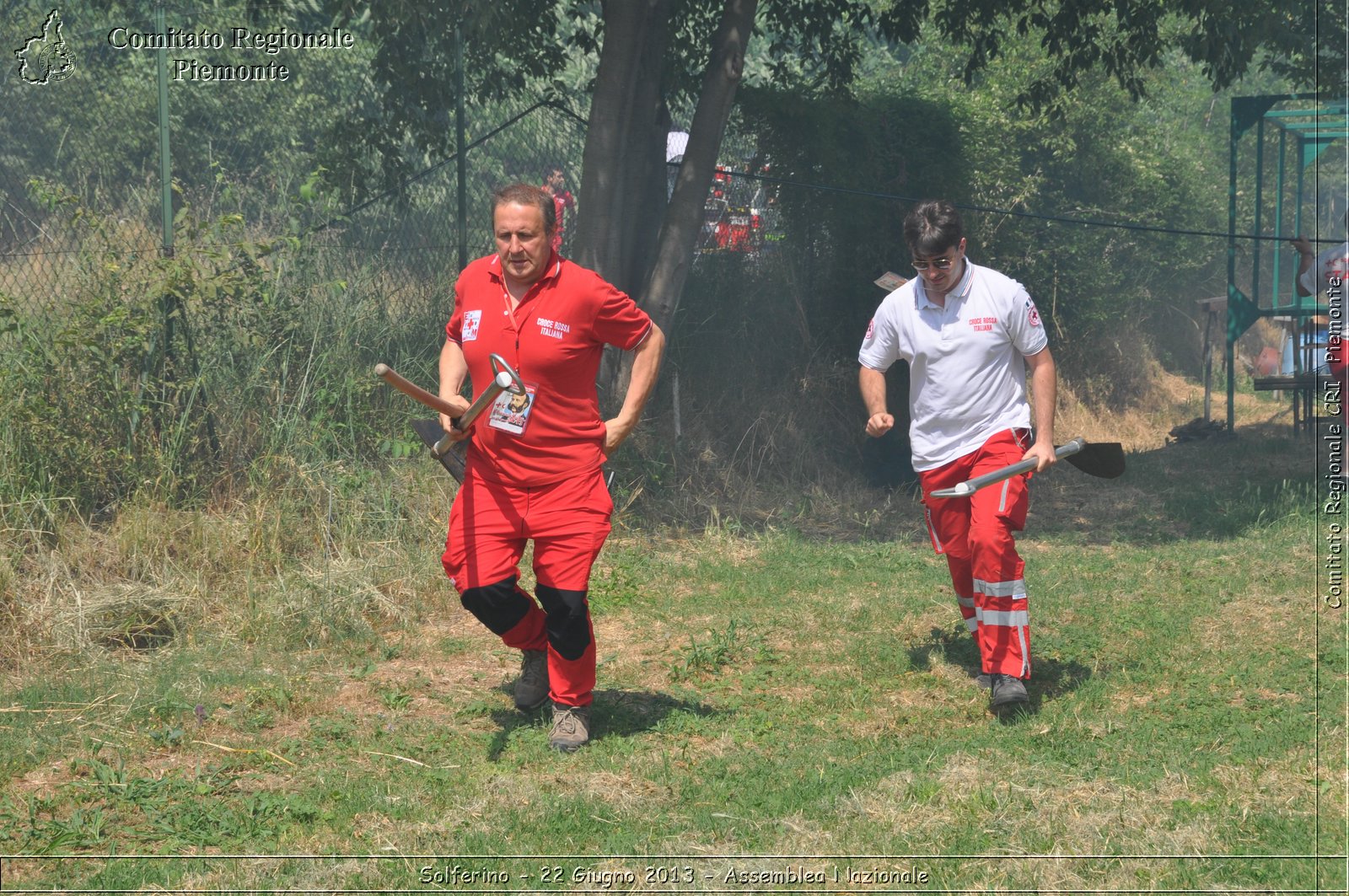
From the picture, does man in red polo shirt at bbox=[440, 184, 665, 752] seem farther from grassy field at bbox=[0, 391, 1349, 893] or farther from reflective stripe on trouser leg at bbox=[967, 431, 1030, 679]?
reflective stripe on trouser leg at bbox=[967, 431, 1030, 679]

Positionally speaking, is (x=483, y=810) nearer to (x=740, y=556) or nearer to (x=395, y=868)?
(x=395, y=868)

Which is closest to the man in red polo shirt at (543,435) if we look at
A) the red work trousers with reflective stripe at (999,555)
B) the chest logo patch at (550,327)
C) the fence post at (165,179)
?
the chest logo patch at (550,327)

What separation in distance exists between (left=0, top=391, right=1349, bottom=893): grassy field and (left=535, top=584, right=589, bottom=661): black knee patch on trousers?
363 millimetres

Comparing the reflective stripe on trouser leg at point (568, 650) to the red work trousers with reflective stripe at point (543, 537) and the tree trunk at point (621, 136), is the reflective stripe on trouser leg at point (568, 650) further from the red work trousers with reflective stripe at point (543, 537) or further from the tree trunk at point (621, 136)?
the tree trunk at point (621, 136)

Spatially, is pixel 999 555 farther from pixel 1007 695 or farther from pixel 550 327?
pixel 550 327

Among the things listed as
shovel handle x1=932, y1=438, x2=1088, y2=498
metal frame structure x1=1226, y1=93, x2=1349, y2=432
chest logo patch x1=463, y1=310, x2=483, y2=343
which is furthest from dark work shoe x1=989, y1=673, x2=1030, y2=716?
metal frame structure x1=1226, y1=93, x2=1349, y2=432

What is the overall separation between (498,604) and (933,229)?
7.10ft

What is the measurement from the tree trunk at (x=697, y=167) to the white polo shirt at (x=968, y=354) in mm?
3588

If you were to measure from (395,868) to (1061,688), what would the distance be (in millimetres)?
2893

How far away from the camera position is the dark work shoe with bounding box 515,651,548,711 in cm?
528

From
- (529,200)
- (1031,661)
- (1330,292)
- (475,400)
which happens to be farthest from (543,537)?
(1330,292)

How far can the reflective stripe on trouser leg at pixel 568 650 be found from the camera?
15.7 feet

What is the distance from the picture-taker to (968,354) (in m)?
5.28

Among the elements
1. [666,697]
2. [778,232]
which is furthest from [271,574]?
[778,232]
